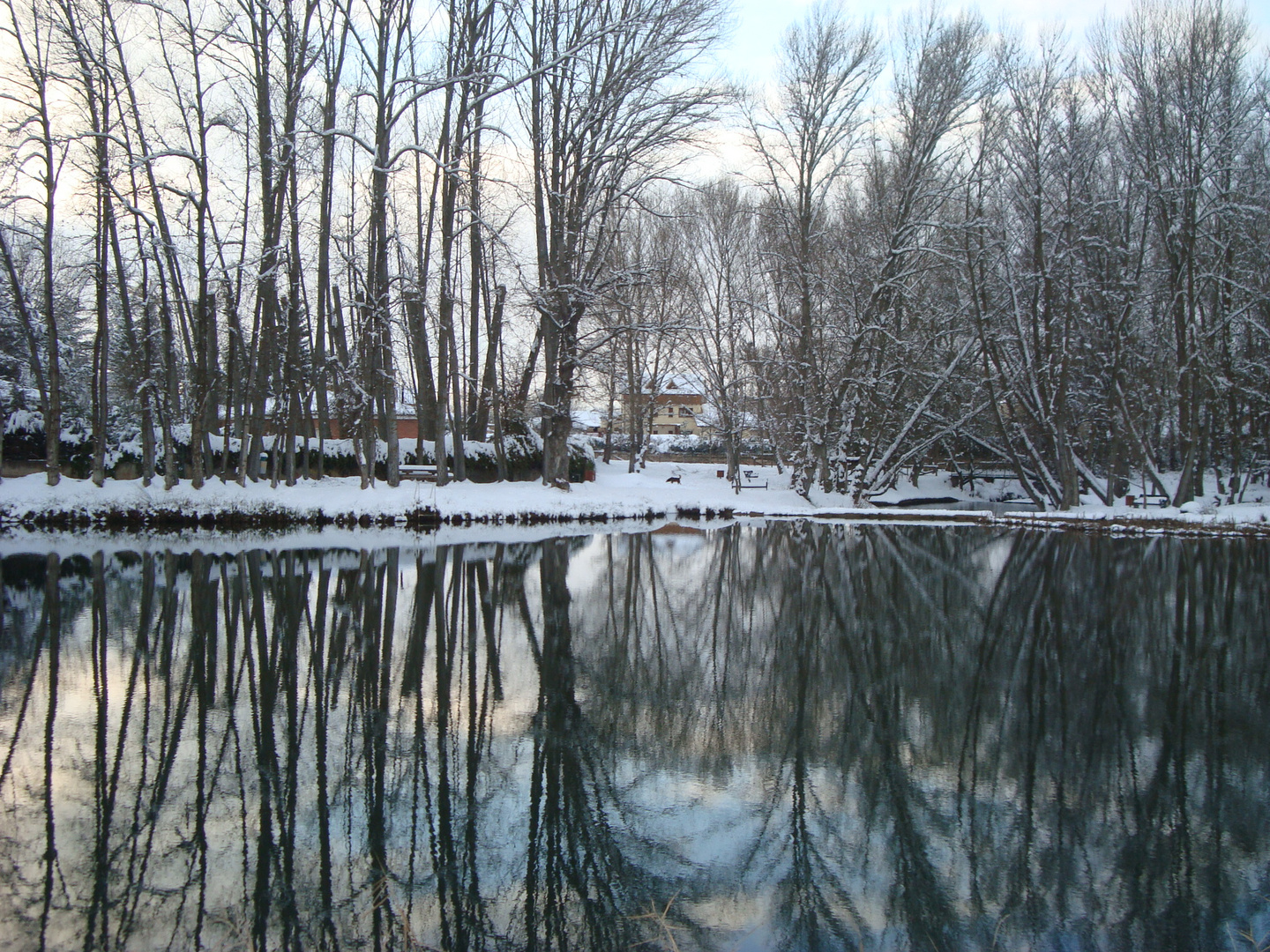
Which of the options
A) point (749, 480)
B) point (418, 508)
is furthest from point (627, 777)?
point (749, 480)

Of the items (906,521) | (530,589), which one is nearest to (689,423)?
(906,521)

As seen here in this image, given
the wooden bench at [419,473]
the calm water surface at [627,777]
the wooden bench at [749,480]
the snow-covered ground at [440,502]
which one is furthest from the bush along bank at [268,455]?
the calm water surface at [627,777]

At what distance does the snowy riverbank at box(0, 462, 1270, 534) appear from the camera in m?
21.4

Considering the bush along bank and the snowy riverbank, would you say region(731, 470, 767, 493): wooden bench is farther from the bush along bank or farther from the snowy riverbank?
the snowy riverbank

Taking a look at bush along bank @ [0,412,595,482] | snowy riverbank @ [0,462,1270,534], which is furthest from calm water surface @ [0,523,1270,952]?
bush along bank @ [0,412,595,482]

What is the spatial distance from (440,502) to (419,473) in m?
6.67

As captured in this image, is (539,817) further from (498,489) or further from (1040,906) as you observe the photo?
(498,489)

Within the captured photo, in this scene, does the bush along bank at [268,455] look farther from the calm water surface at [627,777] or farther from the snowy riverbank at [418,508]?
the calm water surface at [627,777]

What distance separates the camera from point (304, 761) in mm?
5230

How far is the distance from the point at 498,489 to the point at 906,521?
11584 mm

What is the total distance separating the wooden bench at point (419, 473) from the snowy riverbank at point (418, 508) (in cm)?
153

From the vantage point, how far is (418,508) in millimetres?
22562

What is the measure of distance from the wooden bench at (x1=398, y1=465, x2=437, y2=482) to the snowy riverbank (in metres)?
1.53

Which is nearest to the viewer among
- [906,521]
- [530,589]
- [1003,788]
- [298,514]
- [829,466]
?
[1003,788]
